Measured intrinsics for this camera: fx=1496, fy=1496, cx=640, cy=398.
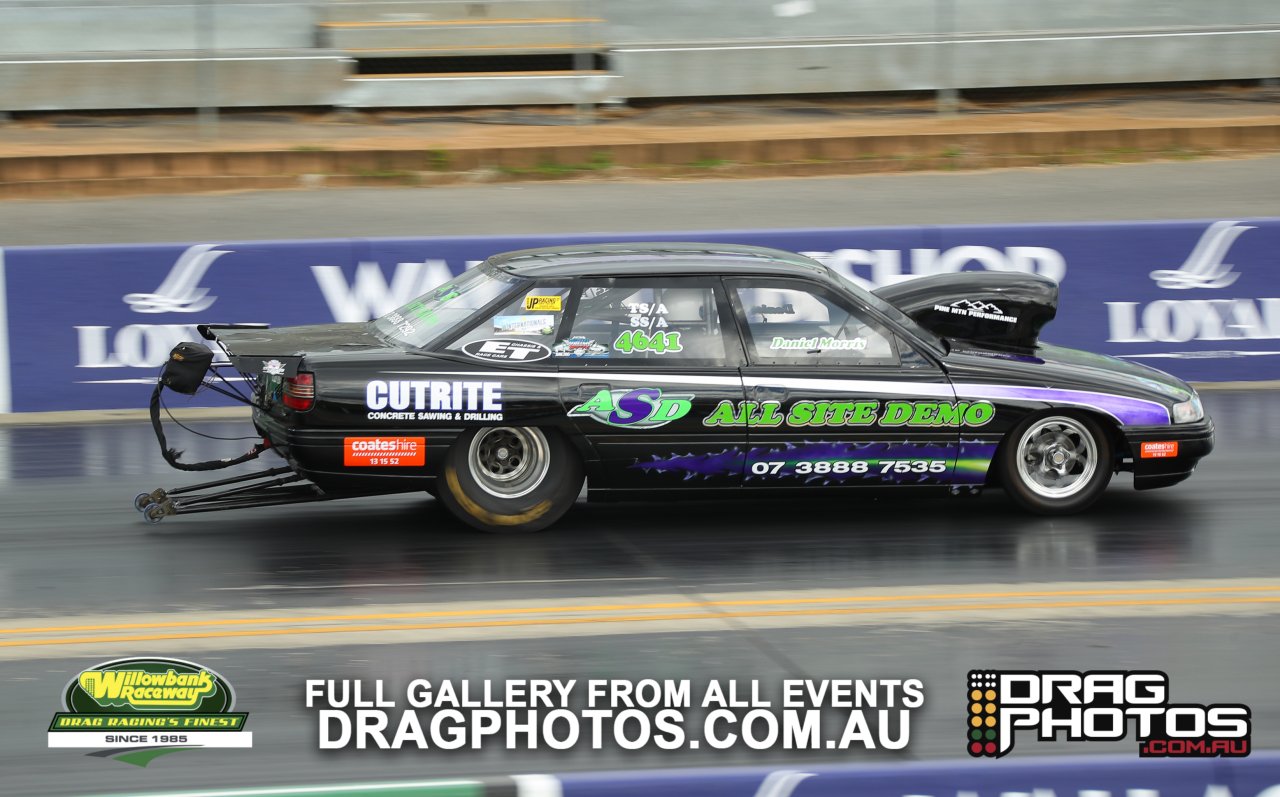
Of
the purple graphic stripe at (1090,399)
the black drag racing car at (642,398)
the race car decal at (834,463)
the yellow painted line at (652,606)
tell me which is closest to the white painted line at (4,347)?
the black drag racing car at (642,398)

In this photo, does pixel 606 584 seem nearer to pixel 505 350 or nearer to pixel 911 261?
pixel 505 350

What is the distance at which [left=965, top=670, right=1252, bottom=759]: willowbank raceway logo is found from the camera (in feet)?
14.7

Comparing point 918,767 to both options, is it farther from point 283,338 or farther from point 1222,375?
point 1222,375

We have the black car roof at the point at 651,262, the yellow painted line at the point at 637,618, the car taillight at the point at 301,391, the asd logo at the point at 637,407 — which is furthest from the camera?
the black car roof at the point at 651,262

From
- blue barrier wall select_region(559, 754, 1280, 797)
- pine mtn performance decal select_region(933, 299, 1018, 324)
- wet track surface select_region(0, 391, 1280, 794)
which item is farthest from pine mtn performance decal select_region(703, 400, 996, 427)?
blue barrier wall select_region(559, 754, 1280, 797)

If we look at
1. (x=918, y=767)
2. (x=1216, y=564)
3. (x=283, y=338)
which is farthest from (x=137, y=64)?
(x=918, y=767)

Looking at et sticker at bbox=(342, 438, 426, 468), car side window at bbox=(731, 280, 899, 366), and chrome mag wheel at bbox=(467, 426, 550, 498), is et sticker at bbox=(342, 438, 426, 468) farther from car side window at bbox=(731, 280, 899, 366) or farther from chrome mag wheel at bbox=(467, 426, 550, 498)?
car side window at bbox=(731, 280, 899, 366)

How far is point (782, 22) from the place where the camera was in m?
21.1

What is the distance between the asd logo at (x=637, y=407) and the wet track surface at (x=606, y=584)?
2.08 feet

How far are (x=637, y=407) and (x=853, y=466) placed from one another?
1117 millimetres

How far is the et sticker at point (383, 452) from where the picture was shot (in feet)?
23.5

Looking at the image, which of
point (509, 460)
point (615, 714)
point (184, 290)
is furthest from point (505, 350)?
point (184, 290)

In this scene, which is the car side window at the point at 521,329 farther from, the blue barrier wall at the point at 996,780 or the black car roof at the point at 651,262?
the blue barrier wall at the point at 996,780

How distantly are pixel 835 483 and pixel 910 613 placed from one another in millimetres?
1139
